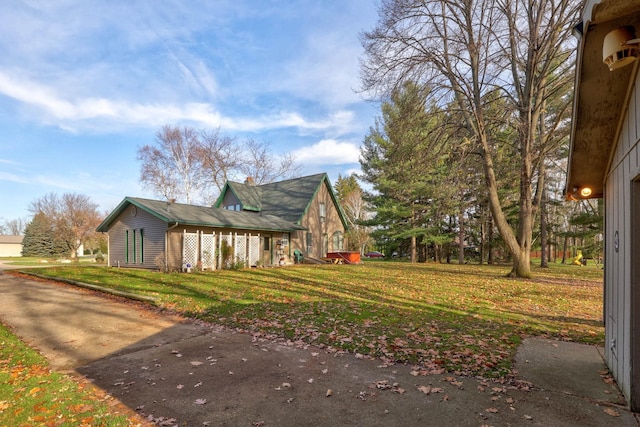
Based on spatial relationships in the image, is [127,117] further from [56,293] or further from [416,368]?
[416,368]

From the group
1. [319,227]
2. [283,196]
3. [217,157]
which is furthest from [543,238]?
[217,157]

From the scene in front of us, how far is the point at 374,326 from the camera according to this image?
652cm

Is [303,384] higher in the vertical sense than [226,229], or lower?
lower

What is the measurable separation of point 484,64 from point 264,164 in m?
27.3

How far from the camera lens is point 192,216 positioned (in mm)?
17797

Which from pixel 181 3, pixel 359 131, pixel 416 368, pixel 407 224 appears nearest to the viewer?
pixel 416 368

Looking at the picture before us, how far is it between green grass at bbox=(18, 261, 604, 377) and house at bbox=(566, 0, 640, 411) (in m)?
1.36

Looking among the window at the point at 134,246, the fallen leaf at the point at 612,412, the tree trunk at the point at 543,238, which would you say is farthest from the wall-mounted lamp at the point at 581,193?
the tree trunk at the point at 543,238

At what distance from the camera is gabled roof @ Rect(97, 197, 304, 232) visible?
16.8 m

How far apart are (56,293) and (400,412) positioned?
465 inches

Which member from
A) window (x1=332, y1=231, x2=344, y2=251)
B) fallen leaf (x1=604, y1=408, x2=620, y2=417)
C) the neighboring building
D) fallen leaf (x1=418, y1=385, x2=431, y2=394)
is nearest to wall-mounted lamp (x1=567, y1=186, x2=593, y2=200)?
fallen leaf (x1=604, y1=408, x2=620, y2=417)

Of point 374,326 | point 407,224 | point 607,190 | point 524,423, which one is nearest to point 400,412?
point 524,423

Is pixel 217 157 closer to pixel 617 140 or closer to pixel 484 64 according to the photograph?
pixel 484 64

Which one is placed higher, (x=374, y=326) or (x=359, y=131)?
(x=359, y=131)
